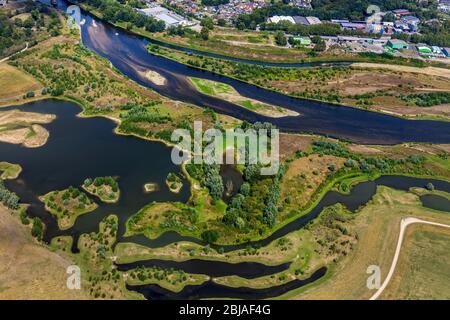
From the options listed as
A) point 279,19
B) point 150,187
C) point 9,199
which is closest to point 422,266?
point 150,187

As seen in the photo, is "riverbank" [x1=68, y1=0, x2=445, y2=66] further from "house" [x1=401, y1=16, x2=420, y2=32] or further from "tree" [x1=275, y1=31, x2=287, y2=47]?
"house" [x1=401, y1=16, x2=420, y2=32]

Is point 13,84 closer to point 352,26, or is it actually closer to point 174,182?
point 174,182

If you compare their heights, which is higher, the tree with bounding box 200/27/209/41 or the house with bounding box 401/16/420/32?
the house with bounding box 401/16/420/32

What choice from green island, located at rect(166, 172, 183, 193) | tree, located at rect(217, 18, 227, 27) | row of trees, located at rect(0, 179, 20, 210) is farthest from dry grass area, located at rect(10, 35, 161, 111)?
tree, located at rect(217, 18, 227, 27)

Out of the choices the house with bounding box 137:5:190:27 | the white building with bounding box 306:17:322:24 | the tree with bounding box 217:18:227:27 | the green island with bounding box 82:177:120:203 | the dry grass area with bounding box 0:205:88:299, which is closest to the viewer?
the dry grass area with bounding box 0:205:88:299

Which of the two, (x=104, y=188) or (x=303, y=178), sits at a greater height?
(x=303, y=178)

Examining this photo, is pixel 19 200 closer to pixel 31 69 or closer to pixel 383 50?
pixel 31 69
